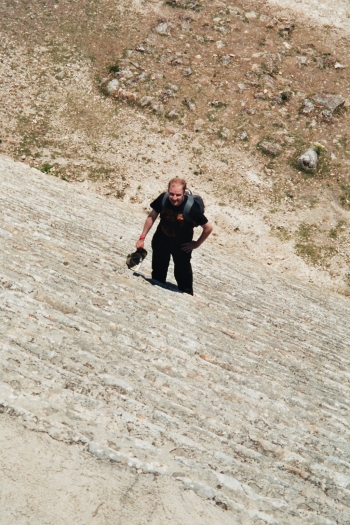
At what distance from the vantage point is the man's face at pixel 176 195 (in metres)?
6.04

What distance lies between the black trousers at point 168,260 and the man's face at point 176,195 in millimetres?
992

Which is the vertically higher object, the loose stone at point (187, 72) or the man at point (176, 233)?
the loose stone at point (187, 72)

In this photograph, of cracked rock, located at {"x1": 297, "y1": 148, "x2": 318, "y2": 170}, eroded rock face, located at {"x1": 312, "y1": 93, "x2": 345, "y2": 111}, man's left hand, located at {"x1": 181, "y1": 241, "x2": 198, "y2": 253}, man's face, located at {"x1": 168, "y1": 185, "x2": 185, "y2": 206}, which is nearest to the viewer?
man's face, located at {"x1": 168, "y1": 185, "x2": 185, "y2": 206}

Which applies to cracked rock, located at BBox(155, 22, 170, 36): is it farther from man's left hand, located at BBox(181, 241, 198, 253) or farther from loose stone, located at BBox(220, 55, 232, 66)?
man's left hand, located at BBox(181, 241, 198, 253)

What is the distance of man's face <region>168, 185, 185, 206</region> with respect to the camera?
19.8 ft

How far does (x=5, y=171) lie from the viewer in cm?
1288

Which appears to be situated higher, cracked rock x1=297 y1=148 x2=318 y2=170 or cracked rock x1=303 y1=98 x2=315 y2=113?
cracked rock x1=303 y1=98 x2=315 y2=113

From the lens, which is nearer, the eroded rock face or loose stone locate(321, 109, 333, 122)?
loose stone locate(321, 109, 333, 122)

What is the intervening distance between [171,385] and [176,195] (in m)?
2.81

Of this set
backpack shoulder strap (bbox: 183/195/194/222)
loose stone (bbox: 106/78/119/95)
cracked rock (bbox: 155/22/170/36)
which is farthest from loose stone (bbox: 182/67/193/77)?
backpack shoulder strap (bbox: 183/195/194/222)

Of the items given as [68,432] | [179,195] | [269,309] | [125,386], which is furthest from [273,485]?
[269,309]

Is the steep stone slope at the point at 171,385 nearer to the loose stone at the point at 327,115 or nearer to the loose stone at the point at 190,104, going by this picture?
the loose stone at the point at 190,104

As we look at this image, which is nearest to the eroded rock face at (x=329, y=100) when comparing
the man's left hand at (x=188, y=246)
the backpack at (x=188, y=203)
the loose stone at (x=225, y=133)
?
the loose stone at (x=225, y=133)

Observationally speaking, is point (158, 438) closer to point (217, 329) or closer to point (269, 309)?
point (217, 329)
